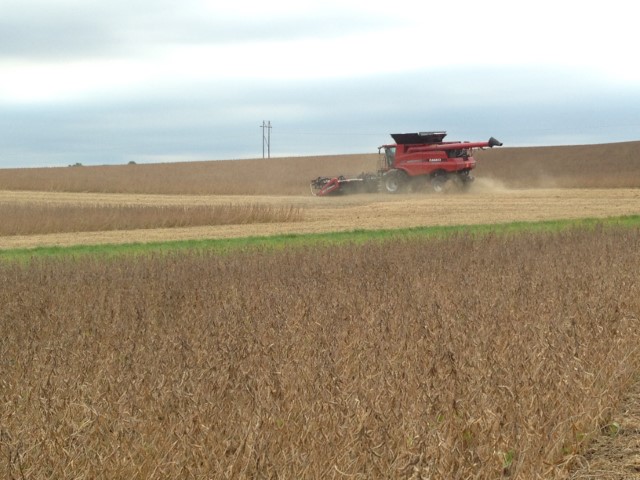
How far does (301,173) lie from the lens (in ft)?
186

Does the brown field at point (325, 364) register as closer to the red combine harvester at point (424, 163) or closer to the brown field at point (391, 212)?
→ the brown field at point (391, 212)

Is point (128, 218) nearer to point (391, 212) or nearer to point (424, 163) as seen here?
point (391, 212)

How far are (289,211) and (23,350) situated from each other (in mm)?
20271

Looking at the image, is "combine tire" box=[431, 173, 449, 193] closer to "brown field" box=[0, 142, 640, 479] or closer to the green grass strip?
the green grass strip

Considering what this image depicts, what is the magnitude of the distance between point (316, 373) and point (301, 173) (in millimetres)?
51269

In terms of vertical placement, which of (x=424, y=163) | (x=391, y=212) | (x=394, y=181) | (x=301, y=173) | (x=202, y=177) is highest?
(x=424, y=163)

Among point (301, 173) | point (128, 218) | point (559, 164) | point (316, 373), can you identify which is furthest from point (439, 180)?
point (316, 373)

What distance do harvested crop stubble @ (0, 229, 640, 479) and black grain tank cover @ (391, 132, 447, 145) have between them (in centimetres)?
2146

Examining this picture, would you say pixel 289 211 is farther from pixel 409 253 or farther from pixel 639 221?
pixel 409 253

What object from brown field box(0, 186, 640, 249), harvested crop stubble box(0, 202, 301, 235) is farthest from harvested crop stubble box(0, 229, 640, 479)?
harvested crop stubble box(0, 202, 301, 235)

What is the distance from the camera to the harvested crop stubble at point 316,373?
4215 mm

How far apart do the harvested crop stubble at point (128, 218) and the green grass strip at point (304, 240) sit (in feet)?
16.8

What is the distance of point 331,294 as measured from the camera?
368 inches

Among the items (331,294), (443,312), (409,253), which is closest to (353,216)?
(409,253)
